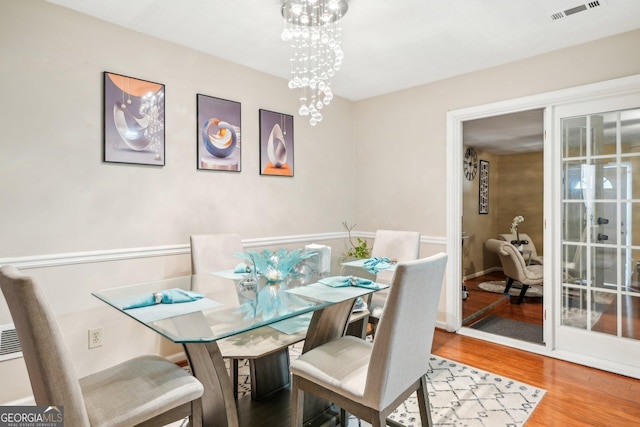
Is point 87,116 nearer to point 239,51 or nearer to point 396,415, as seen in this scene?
point 239,51

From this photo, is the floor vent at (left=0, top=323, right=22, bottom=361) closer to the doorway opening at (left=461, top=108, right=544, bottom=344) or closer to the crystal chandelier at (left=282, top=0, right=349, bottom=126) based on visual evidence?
the crystal chandelier at (left=282, top=0, right=349, bottom=126)

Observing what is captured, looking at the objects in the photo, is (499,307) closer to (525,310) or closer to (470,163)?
(525,310)

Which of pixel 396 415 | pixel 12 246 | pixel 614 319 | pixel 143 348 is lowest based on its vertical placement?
pixel 396 415

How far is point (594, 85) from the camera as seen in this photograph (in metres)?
2.68

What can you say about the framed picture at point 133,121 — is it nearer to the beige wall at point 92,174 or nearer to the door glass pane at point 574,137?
the beige wall at point 92,174

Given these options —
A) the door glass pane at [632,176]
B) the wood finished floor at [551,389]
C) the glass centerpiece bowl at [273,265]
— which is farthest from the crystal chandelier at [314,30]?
the door glass pane at [632,176]

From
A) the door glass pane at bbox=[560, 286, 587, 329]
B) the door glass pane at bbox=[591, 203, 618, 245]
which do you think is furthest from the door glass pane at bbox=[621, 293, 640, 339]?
the door glass pane at bbox=[591, 203, 618, 245]

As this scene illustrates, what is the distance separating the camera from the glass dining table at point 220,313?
137cm

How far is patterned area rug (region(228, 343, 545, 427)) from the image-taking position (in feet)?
6.70

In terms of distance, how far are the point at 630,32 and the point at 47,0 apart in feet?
12.9

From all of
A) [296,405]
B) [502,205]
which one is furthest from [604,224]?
[502,205]

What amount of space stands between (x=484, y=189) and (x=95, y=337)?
6252mm

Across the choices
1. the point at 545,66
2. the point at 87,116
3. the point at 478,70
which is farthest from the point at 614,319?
the point at 87,116

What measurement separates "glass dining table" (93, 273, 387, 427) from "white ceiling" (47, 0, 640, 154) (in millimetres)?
1732
